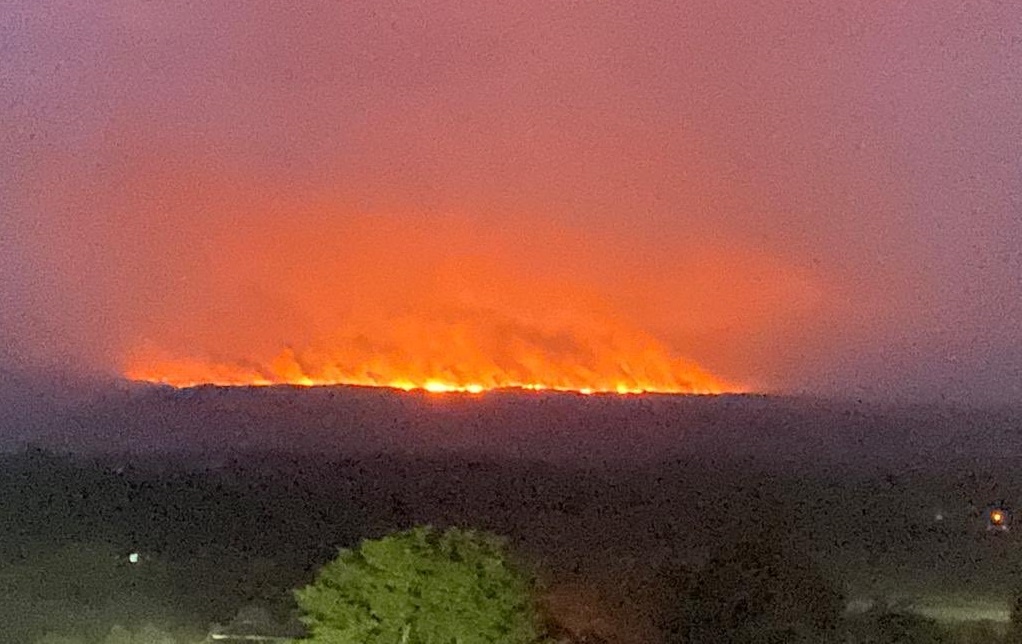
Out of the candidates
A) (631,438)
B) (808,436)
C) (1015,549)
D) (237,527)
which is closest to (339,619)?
(237,527)

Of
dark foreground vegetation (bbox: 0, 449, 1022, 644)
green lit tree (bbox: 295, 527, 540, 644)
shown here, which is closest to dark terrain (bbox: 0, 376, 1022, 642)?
dark foreground vegetation (bbox: 0, 449, 1022, 644)

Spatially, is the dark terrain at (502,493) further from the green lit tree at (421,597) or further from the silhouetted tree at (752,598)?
the green lit tree at (421,597)

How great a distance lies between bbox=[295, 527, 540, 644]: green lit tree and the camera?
404 centimetres

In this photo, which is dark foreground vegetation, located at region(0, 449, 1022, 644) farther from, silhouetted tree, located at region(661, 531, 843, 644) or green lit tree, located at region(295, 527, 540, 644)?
green lit tree, located at region(295, 527, 540, 644)

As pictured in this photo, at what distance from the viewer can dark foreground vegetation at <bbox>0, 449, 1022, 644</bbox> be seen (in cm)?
475

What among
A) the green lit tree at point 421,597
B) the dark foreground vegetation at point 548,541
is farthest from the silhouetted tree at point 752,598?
the green lit tree at point 421,597

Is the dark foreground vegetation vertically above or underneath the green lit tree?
above

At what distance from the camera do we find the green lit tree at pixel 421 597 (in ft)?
13.3

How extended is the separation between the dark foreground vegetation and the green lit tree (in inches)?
10.4

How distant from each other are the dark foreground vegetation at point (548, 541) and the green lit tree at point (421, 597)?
26cm

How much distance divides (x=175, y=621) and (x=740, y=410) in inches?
89.8

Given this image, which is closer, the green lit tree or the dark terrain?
the green lit tree

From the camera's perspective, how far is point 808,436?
17.4ft

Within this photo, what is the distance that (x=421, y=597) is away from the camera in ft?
13.3
